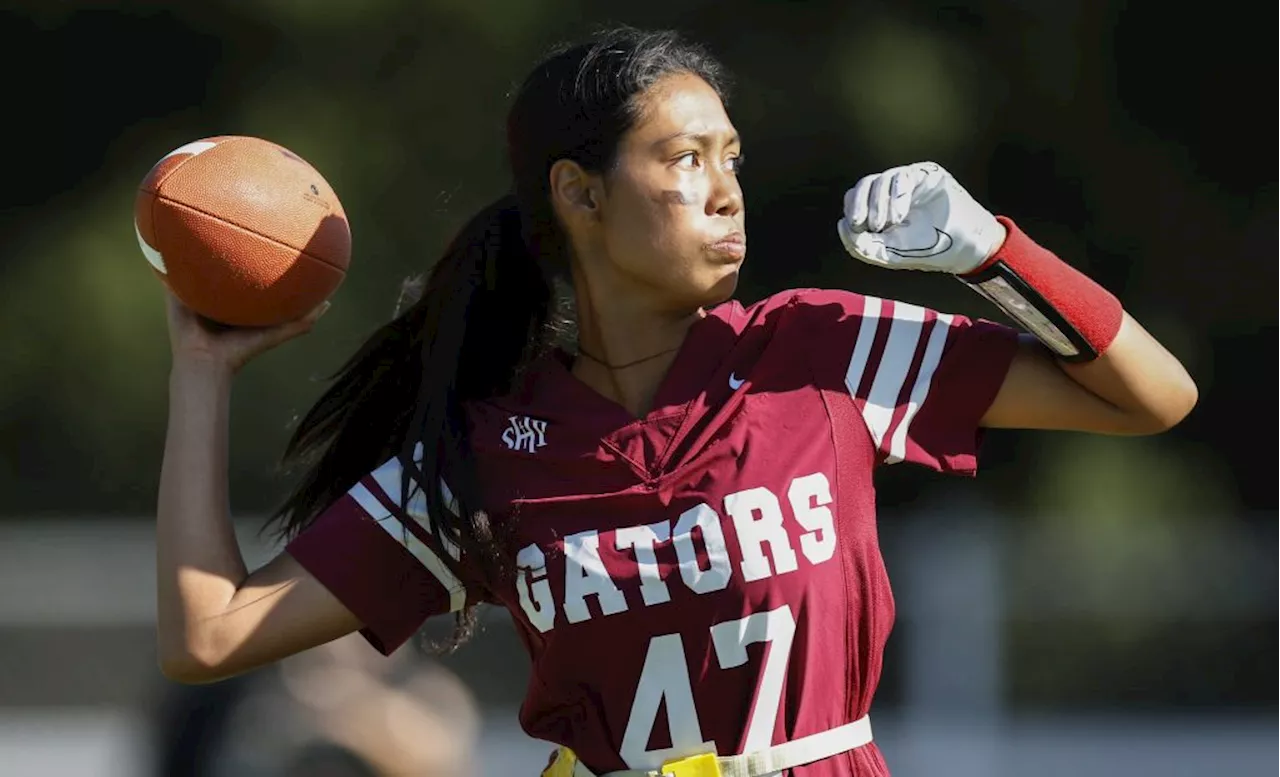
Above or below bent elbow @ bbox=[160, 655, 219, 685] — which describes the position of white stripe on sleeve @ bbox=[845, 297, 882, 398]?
above

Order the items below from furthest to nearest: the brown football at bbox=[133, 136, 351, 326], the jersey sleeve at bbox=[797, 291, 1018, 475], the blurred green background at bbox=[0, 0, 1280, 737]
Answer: the blurred green background at bbox=[0, 0, 1280, 737] → the brown football at bbox=[133, 136, 351, 326] → the jersey sleeve at bbox=[797, 291, 1018, 475]

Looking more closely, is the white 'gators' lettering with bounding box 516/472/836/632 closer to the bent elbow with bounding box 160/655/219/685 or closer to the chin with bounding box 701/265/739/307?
the chin with bounding box 701/265/739/307

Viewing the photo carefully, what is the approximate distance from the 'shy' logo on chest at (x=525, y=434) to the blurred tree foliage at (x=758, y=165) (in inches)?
209

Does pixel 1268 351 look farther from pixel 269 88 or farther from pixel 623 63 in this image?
pixel 623 63

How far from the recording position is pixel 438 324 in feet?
9.37

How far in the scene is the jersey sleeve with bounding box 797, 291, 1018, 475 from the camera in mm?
2566

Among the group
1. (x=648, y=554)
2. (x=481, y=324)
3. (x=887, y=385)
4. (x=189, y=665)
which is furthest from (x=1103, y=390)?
(x=189, y=665)

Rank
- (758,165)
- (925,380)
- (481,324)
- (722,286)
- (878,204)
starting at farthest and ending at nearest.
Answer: (758,165)
(481,324)
(722,286)
(925,380)
(878,204)

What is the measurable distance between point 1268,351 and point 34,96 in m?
5.48

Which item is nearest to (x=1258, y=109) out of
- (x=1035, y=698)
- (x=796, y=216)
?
(x=796, y=216)

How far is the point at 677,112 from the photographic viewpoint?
267 centimetres

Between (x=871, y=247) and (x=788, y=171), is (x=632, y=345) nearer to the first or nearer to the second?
(x=871, y=247)

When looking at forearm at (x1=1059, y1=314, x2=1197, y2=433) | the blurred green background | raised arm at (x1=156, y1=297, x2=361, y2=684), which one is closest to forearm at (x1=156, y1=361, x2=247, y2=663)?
raised arm at (x1=156, y1=297, x2=361, y2=684)

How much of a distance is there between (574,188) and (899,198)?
1.66ft
